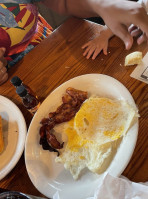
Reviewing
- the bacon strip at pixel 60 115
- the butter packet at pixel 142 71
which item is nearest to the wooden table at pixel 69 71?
the butter packet at pixel 142 71

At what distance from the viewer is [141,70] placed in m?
0.89

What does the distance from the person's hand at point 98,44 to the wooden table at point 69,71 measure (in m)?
0.03

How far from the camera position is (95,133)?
0.76 m

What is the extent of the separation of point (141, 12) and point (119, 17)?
86mm

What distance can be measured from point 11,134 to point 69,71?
1.36 feet

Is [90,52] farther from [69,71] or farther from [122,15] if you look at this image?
[122,15]

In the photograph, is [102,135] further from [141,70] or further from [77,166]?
[141,70]

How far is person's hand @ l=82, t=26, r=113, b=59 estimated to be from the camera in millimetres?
1008

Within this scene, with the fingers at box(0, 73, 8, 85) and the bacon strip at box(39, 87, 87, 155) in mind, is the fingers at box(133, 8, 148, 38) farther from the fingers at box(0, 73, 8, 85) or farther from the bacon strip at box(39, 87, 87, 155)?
the fingers at box(0, 73, 8, 85)

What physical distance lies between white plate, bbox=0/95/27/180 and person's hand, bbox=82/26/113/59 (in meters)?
0.46

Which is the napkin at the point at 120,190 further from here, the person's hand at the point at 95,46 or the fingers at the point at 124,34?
the person's hand at the point at 95,46

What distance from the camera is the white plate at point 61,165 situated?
0.66 m

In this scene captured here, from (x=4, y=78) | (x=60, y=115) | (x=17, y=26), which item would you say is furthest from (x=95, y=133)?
(x=17, y=26)

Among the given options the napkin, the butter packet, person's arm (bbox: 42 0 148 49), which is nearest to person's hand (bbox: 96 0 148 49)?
person's arm (bbox: 42 0 148 49)
